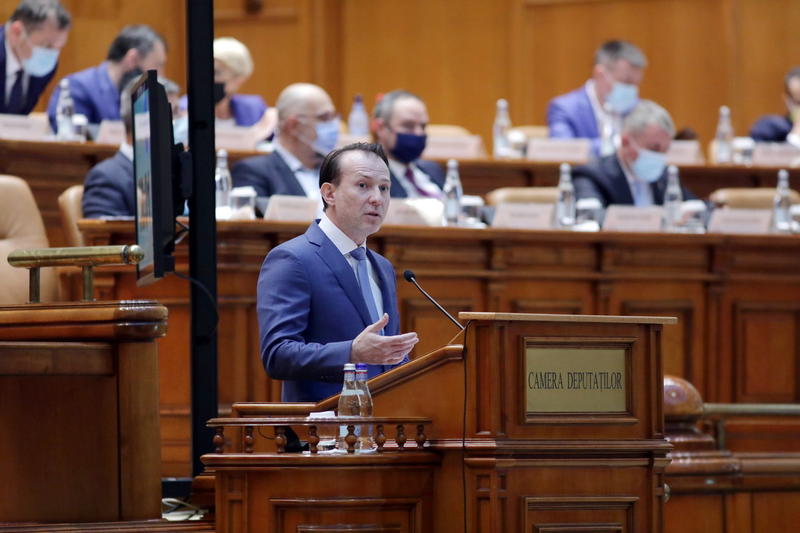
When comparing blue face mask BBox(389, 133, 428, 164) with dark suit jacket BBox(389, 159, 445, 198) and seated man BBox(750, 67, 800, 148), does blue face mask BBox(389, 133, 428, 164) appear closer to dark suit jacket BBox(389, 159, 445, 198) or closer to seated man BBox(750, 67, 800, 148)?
dark suit jacket BBox(389, 159, 445, 198)

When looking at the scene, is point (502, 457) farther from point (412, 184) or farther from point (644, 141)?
point (644, 141)

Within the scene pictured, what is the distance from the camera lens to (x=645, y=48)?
1024 cm

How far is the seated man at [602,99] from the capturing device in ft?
28.6

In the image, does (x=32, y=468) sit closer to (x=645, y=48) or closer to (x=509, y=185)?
(x=509, y=185)

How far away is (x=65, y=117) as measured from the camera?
23.4 feet

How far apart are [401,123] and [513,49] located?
3.62 meters

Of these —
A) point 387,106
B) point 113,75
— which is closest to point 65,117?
point 113,75

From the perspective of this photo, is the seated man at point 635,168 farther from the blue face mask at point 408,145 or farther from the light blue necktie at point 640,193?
the blue face mask at point 408,145

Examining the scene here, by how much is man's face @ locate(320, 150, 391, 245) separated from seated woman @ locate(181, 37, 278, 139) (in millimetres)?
4244

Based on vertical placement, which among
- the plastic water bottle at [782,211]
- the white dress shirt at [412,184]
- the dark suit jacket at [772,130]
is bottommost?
the plastic water bottle at [782,211]

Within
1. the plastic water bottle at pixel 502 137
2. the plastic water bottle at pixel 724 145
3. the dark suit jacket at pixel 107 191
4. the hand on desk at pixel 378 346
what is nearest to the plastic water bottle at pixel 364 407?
the hand on desk at pixel 378 346

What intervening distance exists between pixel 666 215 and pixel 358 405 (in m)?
3.92

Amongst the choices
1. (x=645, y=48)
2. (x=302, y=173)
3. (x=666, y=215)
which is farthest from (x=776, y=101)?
(x=302, y=173)

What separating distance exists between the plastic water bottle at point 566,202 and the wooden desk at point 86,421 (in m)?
3.49
